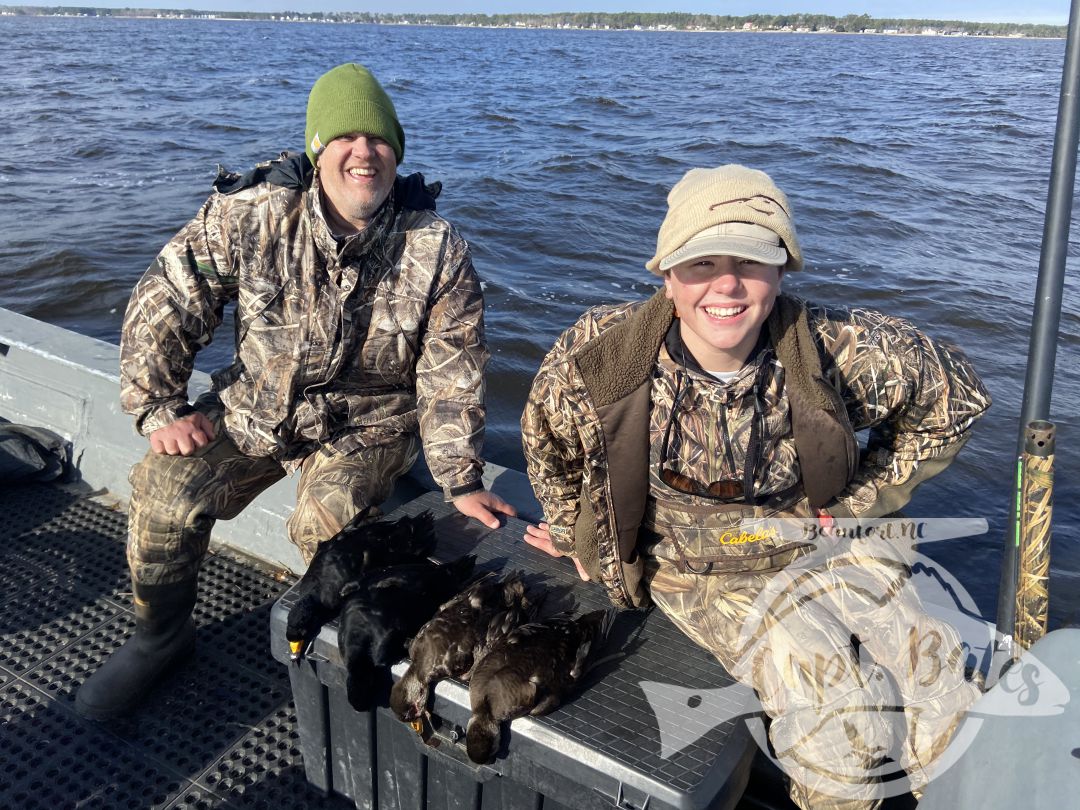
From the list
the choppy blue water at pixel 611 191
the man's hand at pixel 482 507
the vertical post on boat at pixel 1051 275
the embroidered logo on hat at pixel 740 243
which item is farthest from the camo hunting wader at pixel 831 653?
the choppy blue water at pixel 611 191

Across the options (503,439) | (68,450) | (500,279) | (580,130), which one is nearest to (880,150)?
(580,130)

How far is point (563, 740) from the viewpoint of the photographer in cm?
241

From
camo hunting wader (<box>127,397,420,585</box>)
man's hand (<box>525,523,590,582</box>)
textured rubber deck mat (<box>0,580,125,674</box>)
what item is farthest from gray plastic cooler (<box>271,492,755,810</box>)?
textured rubber deck mat (<box>0,580,125,674</box>)

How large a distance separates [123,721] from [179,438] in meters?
1.12

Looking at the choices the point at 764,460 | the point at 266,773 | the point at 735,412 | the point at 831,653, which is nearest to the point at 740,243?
the point at 735,412

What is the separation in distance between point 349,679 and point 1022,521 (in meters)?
2.00

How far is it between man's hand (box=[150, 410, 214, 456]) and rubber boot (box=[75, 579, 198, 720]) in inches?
21.2

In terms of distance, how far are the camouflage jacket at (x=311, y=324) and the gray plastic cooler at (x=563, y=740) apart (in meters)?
0.76

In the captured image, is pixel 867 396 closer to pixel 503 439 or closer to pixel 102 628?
pixel 102 628

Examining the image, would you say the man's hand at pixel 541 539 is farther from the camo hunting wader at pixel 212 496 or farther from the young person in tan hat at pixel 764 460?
the camo hunting wader at pixel 212 496

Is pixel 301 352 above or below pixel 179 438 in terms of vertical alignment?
above

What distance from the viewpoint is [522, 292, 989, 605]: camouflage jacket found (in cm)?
278

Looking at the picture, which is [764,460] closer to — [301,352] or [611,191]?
[301,352]

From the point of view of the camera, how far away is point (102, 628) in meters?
3.94
